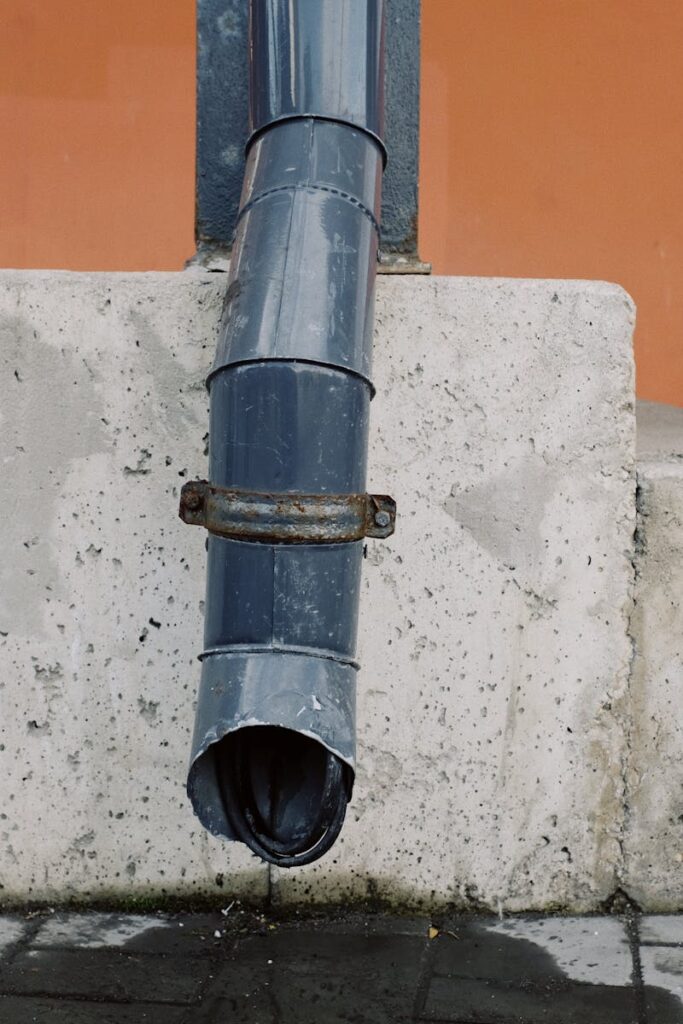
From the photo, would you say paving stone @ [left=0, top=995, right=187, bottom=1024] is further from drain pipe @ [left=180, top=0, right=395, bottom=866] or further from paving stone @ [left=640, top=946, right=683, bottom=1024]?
paving stone @ [left=640, top=946, right=683, bottom=1024]

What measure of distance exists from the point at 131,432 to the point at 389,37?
3.12 feet

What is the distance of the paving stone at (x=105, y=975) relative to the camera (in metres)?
2.38

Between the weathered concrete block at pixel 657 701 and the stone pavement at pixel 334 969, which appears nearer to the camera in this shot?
the stone pavement at pixel 334 969

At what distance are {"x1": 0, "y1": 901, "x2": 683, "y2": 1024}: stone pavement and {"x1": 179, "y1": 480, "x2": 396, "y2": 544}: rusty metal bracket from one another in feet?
2.94

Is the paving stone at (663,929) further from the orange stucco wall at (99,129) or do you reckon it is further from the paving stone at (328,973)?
the orange stucco wall at (99,129)

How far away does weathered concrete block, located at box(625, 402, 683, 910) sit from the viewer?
8.72ft

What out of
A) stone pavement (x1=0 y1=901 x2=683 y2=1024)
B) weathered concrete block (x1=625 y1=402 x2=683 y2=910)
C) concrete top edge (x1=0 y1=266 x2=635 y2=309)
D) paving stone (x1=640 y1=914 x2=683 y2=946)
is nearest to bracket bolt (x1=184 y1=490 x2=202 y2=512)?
Result: concrete top edge (x1=0 y1=266 x2=635 y2=309)

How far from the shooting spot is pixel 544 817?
2.68 metres

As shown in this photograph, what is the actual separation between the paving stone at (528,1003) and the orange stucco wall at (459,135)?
9.85 ft

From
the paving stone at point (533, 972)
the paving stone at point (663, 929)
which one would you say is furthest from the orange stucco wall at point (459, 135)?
the paving stone at point (533, 972)

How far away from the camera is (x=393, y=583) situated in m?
2.63

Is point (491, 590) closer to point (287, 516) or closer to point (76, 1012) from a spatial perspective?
point (287, 516)

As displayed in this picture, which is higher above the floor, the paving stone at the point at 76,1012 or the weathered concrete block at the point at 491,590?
the weathered concrete block at the point at 491,590

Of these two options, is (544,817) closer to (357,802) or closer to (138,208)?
(357,802)
